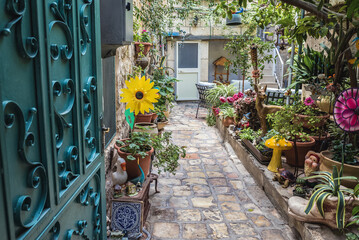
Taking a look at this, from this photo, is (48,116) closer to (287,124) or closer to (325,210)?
(325,210)

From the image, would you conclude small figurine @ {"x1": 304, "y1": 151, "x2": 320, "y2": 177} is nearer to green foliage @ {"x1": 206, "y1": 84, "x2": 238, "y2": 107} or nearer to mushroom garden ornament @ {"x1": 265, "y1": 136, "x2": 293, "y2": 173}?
mushroom garden ornament @ {"x1": 265, "y1": 136, "x2": 293, "y2": 173}

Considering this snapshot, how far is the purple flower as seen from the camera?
2.40m

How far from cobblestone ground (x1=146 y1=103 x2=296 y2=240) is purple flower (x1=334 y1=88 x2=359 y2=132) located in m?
1.11

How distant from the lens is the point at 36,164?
1.00 meters

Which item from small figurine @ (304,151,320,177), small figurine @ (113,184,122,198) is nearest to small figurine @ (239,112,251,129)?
small figurine @ (304,151,320,177)

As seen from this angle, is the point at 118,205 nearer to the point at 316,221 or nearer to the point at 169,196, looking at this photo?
the point at 169,196

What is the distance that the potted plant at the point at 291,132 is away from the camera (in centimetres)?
328

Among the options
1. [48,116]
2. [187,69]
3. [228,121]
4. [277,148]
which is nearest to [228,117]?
[228,121]

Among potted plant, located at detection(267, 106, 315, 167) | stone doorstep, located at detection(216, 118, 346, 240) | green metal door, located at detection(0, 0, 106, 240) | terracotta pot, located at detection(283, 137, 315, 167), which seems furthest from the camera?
terracotta pot, located at detection(283, 137, 315, 167)

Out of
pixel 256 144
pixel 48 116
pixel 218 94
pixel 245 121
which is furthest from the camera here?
pixel 218 94

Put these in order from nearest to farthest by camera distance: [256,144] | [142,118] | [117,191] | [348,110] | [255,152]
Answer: [348,110]
[117,191]
[255,152]
[256,144]
[142,118]

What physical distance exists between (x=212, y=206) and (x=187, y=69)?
8.58 m

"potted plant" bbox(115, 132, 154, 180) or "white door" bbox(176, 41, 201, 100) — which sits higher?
"white door" bbox(176, 41, 201, 100)

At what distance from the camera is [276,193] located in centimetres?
331
